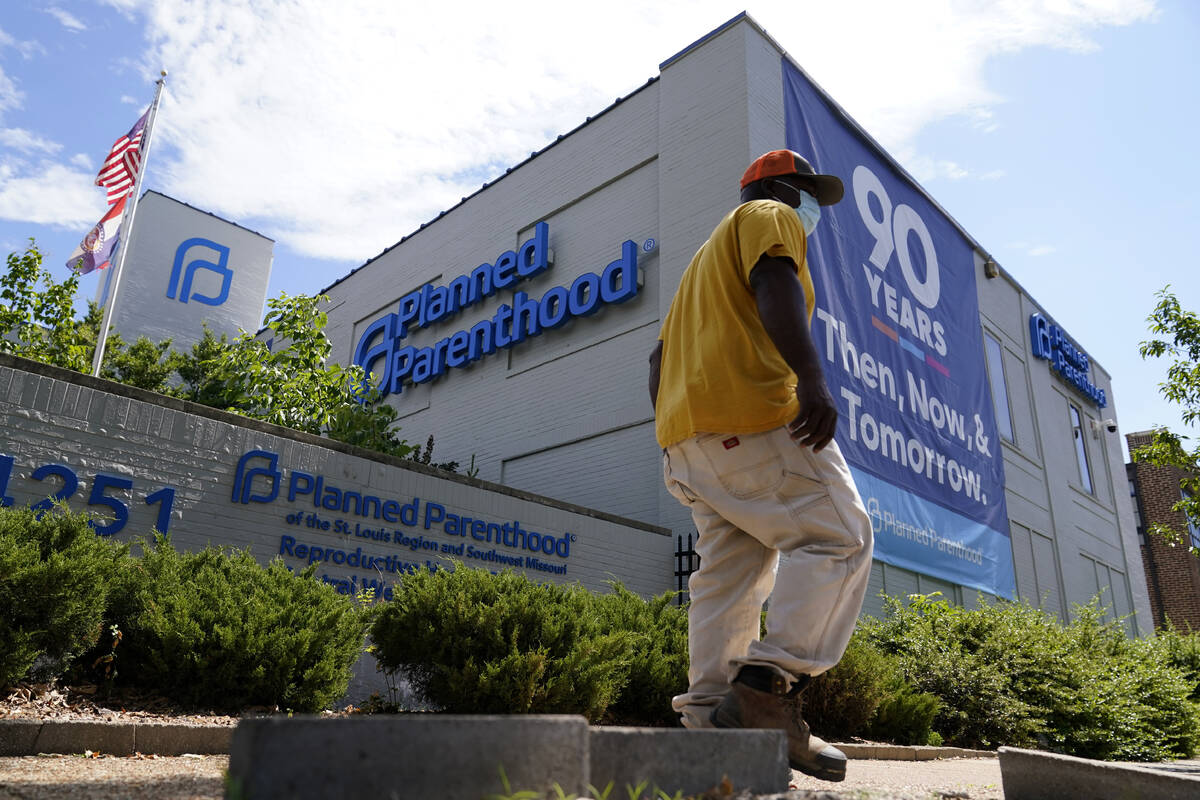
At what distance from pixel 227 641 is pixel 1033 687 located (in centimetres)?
650

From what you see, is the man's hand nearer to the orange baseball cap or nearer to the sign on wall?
the orange baseball cap

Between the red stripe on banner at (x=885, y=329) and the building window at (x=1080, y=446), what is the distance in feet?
34.9

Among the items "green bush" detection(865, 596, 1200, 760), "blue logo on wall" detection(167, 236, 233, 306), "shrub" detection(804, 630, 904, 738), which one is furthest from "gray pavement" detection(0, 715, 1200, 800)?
"blue logo on wall" detection(167, 236, 233, 306)

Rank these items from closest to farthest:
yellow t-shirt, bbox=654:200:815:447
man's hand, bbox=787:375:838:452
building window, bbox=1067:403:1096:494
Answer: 1. man's hand, bbox=787:375:838:452
2. yellow t-shirt, bbox=654:200:815:447
3. building window, bbox=1067:403:1096:494

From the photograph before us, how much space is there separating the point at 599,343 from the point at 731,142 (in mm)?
3698

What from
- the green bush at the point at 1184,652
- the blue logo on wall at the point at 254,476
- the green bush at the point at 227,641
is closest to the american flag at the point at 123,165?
the blue logo on wall at the point at 254,476

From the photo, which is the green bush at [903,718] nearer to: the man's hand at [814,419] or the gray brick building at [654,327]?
the man's hand at [814,419]

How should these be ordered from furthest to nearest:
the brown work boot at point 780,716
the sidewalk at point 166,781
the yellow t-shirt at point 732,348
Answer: the yellow t-shirt at point 732,348 → the brown work boot at point 780,716 → the sidewalk at point 166,781

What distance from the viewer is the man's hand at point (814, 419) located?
105 inches

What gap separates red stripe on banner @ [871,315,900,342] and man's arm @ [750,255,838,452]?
11.7 metres

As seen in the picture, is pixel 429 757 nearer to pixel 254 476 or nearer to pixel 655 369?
pixel 655 369

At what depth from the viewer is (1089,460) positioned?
23.0 m

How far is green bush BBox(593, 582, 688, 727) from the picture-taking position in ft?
17.1

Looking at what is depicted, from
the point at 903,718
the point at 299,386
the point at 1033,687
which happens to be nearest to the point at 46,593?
the point at 903,718
